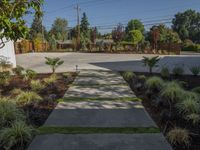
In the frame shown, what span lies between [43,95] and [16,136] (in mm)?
2798

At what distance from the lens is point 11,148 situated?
3195 millimetres

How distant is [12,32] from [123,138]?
9.86 ft

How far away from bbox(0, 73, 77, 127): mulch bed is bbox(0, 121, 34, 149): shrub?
62cm

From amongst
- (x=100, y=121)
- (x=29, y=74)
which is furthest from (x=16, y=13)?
(x=29, y=74)

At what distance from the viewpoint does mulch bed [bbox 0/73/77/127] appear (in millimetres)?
4426

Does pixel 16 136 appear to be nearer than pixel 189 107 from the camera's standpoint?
Yes

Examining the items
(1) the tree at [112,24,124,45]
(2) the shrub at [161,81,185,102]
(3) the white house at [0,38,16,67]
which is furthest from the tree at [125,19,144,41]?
(2) the shrub at [161,81,185,102]

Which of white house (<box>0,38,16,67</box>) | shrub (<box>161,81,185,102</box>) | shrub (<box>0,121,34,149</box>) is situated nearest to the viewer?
shrub (<box>0,121,34,149</box>)

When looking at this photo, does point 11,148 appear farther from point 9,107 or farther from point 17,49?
point 17,49

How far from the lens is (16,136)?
3334 mm

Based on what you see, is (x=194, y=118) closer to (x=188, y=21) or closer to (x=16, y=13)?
(x=16, y=13)

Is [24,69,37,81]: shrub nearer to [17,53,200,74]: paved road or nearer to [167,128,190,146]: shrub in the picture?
[17,53,200,74]: paved road

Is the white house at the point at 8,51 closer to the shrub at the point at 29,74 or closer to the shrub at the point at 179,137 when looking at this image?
the shrub at the point at 29,74

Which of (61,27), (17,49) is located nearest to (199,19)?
(61,27)
